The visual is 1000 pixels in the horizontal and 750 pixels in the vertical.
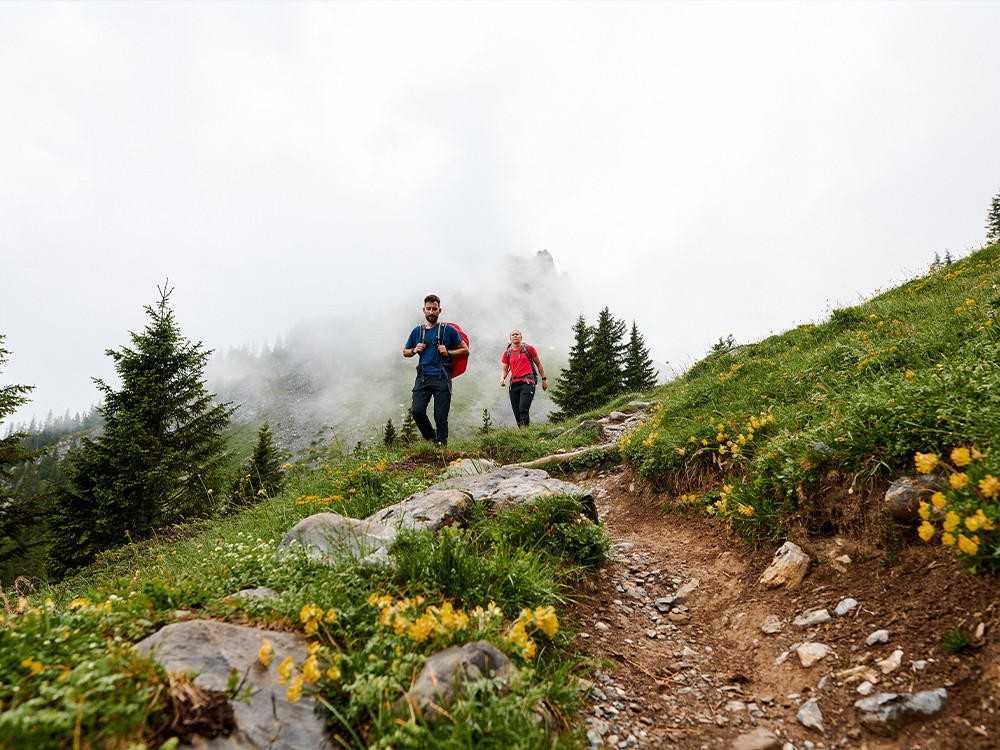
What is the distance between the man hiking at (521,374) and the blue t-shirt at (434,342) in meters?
3.03

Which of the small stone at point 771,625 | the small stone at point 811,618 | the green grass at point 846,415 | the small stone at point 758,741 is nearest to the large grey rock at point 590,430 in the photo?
the green grass at point 846,415

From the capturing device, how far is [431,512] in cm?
424

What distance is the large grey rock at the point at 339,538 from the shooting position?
133 inches

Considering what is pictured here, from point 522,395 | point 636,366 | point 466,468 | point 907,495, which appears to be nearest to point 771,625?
point 907,495

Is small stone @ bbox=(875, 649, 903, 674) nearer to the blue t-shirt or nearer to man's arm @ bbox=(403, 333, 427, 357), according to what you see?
the blue t-shirt

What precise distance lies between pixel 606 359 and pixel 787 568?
2551cm

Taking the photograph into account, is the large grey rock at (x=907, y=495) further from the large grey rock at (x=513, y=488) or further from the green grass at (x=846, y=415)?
the large grey rock at (x=513, y=488)

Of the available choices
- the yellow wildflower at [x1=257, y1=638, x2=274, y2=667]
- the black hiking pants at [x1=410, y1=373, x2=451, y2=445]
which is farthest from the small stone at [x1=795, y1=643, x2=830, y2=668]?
the black hiking pants at [x1=410, y1=373, x2=451, y2=445]

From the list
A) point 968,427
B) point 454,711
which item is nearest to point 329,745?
point 454,711

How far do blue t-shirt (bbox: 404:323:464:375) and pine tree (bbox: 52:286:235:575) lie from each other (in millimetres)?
9356

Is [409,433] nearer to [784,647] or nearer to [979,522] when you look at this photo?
[784,647]

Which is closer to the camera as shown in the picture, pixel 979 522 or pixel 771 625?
pixel 979 522

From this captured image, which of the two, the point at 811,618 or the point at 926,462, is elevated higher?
the point at 926,462

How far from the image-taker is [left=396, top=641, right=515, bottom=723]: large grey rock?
2.01 metres
